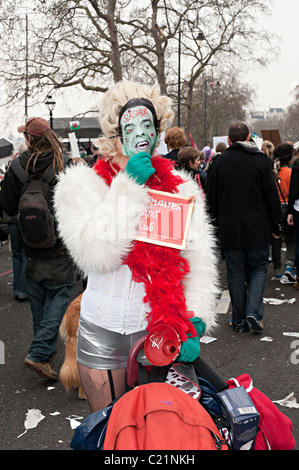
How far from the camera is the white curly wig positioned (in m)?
2.39

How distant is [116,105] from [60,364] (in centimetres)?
299

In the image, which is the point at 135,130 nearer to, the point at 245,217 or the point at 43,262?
the point at 43,262

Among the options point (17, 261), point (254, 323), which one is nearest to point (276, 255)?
point (254, 323)

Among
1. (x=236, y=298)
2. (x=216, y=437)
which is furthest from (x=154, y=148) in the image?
(x=236, y=298)

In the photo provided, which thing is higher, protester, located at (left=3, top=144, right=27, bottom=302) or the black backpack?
the black backpack

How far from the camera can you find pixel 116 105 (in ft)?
7.87

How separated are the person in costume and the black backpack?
178 centimetres

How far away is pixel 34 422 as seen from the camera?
3.67m

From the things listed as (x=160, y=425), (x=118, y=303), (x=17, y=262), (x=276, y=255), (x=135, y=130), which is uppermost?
(x=135, y=130)

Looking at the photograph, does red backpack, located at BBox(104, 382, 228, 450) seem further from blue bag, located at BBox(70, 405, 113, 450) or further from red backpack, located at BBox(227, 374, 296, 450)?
red backpack, located at BBox(227, 374, 296, 450)

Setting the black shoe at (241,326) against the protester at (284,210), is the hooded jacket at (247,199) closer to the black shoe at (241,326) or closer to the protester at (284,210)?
the black shoe at (241,326)

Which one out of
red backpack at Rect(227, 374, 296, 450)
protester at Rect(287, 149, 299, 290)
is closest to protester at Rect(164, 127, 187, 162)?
protester at Rect(287, 149, 299, 290)

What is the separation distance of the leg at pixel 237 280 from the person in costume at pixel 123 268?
127 inches

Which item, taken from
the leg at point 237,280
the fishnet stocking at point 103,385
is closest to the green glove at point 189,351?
the fishnet stocking at point 103,385
